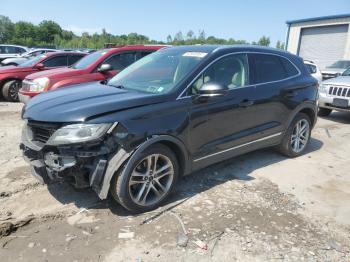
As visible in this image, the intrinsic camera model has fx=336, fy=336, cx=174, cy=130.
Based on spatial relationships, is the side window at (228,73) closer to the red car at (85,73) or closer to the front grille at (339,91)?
the red car at (85,73)

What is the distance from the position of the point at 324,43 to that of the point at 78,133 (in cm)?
2710

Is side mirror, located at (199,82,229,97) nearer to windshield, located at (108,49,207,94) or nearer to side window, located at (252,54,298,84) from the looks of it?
windshield, located at (108,49,207,94)

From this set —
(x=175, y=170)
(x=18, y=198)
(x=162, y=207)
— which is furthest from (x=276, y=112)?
(x=18, y=198)

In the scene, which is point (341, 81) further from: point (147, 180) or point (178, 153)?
point (147, 180)

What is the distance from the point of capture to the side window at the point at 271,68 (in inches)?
188

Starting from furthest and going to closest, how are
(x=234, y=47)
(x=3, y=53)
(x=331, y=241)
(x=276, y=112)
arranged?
(x=3, y=53)
(x=276, y=112)
(x=234, y=47)
(x=331, y=241)

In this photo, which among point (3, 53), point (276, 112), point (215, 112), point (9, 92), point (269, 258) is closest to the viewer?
point (269, 258)

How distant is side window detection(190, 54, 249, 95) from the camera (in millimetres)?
4039

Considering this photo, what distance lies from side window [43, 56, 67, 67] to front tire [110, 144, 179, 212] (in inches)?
320

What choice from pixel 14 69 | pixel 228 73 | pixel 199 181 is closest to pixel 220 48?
pixel 228 73

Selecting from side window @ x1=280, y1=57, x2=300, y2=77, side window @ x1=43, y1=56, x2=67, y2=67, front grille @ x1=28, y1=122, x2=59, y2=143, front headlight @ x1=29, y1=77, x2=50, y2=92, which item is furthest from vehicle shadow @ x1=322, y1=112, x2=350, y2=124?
side window @ x1=43, y1=56, x2=67, y2=67

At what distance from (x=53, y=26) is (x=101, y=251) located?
89.4 metres

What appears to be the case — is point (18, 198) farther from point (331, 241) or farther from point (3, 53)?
point (3, 53)

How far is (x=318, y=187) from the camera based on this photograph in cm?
459
